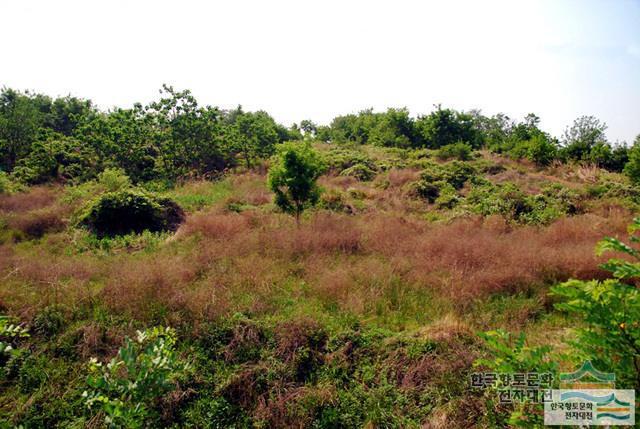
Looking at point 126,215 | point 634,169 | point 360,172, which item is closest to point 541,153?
point 634,169

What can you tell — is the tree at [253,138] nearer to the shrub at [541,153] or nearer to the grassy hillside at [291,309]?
the grassy hillside at [291,309]

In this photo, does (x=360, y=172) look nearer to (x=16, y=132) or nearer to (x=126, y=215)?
(x=126, y=215)

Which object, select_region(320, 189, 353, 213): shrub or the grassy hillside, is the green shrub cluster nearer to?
select_region(320, 189, 353, 213): shrub

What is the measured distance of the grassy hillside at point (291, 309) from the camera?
4.30m

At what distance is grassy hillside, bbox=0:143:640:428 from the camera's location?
4301 mm

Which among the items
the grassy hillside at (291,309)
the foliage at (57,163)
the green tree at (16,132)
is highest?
the green tree at (16,132)

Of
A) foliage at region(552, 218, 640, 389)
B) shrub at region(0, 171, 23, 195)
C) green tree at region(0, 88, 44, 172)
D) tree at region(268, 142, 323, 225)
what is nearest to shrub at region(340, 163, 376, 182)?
tree at region(268, 142, 323, 225)

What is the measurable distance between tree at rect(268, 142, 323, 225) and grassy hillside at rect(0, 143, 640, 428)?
0.90m

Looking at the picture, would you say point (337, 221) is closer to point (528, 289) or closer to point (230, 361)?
point (528, 289)

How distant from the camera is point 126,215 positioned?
11375 mm

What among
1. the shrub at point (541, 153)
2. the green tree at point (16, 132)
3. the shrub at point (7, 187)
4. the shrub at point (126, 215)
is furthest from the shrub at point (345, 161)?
the green tree at point (16, 132)

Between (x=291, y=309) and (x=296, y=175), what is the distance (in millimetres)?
Result: 5531

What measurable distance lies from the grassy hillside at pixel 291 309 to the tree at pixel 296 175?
2.94 ft

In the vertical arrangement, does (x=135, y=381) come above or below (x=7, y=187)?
below
